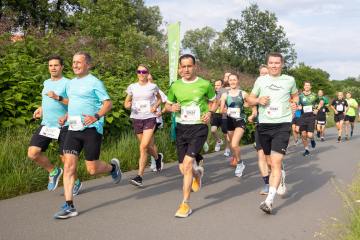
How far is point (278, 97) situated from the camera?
19.9 ft

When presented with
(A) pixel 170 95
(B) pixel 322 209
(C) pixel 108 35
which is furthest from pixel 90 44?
(B) pixel 322 209

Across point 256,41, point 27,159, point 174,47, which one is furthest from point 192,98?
point 256,41

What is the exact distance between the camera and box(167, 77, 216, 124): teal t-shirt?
19.3 ft

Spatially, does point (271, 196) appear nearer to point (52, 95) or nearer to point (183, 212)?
point (183, 212)

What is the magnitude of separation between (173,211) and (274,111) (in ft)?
6.11

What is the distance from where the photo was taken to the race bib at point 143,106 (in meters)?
7.76

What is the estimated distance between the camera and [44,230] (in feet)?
15.8

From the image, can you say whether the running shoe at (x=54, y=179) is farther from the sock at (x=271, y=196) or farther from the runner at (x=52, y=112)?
the sock at (x=271, y=196)

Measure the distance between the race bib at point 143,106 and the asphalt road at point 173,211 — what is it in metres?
1.23

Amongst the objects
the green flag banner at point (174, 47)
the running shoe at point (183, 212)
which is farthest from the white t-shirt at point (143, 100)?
the green flag banner at point (174, 47)

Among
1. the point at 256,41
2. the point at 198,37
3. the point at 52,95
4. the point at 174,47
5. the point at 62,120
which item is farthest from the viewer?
the point at 198,37

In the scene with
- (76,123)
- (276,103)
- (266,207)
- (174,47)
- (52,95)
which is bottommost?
(266,207)

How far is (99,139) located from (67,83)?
871 mm

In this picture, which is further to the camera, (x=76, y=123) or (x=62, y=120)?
(x=62, y=120)
